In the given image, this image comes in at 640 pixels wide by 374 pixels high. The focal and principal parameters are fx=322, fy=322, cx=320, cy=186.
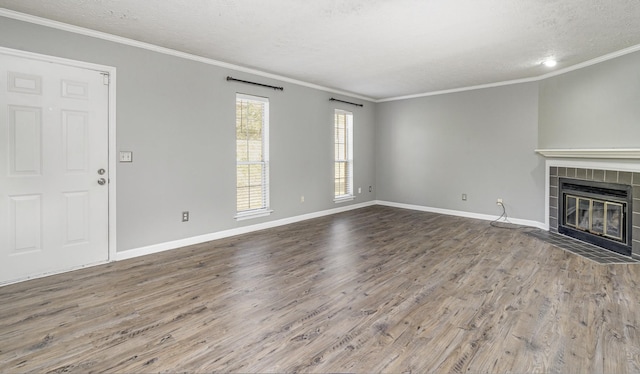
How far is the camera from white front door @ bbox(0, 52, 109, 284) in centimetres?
297

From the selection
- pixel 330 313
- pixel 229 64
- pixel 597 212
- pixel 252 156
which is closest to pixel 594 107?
pixel 597 212

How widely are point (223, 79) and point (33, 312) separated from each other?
331 centimetres

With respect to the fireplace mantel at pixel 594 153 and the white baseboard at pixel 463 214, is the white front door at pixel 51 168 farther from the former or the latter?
the fireplace mantel at pixel 594 153

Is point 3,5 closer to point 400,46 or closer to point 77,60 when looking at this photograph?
point 77,60

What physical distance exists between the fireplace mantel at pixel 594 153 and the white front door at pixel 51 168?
5787mm

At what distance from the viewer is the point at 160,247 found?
3963 mm

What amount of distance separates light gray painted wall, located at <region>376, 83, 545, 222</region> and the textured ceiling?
100 cm

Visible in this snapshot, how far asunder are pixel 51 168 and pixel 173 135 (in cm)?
127

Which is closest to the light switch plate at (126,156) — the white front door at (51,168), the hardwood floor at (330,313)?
the white front door at (51,168)

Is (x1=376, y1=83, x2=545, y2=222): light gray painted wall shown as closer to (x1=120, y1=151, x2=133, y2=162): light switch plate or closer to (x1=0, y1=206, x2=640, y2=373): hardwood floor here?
(x1=0, y1=206, x2=640, y2=373): hardwood floor

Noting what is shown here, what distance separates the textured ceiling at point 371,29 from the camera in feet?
9.16

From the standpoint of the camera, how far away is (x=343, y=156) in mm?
6789

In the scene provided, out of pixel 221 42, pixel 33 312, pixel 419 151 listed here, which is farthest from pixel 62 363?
pixel 419 151

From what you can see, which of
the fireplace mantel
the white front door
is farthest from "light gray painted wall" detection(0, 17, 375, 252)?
the fireplace mantel
